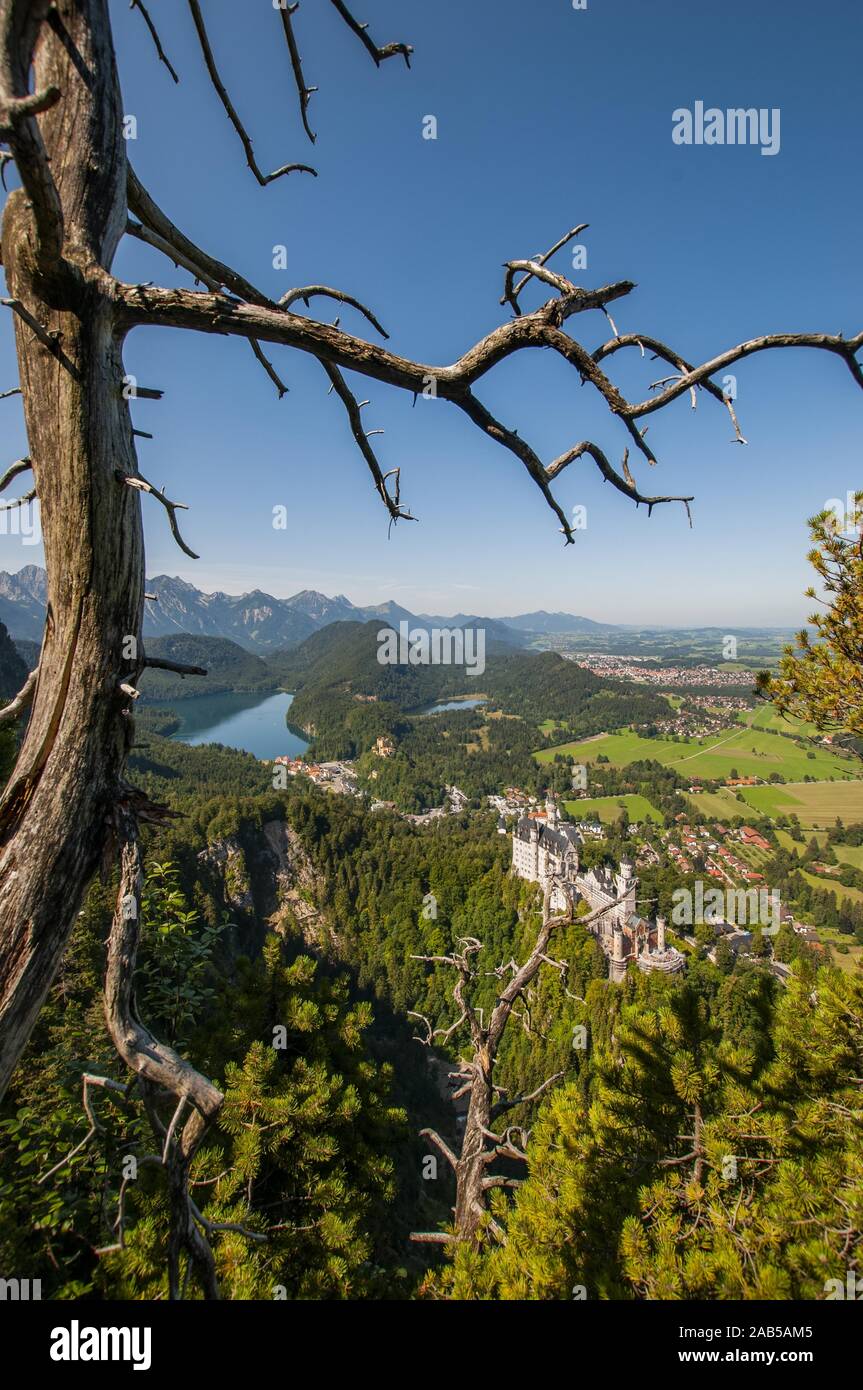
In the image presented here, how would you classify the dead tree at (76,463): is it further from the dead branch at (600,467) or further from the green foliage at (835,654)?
the green foliage at (835,654)

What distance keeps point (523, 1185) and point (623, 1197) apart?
98 centimetres

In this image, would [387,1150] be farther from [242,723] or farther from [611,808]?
[242,723]

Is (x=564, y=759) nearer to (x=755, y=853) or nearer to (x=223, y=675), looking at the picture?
(x=755, y=853)

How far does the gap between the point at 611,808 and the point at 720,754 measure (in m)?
34.3

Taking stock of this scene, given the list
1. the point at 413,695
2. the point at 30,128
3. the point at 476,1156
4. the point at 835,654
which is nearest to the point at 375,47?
the point at 30,128

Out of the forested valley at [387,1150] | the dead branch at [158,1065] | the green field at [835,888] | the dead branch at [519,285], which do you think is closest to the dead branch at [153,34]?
the dead branch at [519,285]

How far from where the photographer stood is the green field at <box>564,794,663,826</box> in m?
68.6

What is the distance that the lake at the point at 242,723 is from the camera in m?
108

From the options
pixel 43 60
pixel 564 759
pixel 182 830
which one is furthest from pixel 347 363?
pixel 564 759

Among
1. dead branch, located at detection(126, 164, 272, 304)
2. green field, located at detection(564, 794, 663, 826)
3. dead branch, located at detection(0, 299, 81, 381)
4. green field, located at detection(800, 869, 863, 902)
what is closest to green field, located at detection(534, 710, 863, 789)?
green field, located at detection(564, 794, 663, 826)

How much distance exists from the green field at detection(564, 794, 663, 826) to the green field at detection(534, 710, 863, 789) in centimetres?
1412

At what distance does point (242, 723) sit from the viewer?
440 feet

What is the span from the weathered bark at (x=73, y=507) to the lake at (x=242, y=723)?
96.5m

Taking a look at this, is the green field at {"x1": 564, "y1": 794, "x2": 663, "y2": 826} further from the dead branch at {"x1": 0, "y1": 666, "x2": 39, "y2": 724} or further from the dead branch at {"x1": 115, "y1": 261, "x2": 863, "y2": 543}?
the dead branch at {"x1": 0, "y1": 666, "x2": 39, "y2": 724}
